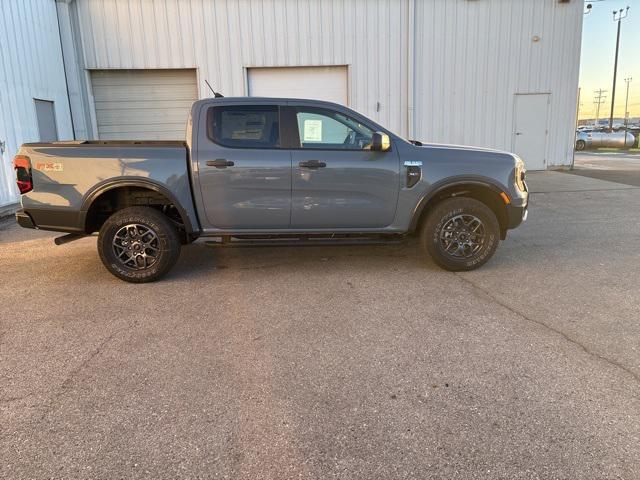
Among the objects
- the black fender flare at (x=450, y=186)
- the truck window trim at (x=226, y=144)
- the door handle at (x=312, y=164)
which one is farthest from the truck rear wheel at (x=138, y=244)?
the black fender flare at (x=450, y=186)

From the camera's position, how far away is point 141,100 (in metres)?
13.7

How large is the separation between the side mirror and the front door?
18 cm

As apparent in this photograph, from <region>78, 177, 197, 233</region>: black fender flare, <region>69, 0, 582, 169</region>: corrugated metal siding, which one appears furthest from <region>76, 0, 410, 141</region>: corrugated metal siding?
<region>78, 177, 197, 233</region>: black fender flare

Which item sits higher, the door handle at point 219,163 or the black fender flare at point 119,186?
the door handle at point 219,163

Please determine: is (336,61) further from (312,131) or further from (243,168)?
(243,168)

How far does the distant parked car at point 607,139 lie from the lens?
3275 centimetres

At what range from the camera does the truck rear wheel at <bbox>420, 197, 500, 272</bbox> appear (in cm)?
537

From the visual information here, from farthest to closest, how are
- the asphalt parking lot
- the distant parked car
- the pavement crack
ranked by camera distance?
the distant parked car, the pavement crack, the asphalt parking lot

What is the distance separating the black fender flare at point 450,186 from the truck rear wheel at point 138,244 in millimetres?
2656

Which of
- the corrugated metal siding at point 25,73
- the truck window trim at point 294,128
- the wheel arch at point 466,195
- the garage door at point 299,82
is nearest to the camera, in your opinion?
the truck window trim at point 294,128

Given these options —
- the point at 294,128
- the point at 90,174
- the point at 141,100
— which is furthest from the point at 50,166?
the point at 141,100

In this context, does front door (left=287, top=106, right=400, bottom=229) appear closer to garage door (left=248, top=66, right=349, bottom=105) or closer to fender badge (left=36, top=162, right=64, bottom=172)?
fender badge (left=36, top=162, right=64, bottom=172)

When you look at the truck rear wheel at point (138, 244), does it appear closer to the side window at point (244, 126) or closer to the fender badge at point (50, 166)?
the fender badge at point (50, 166)

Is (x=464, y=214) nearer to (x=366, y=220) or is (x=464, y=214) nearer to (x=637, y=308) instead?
(x=366, y=220)
